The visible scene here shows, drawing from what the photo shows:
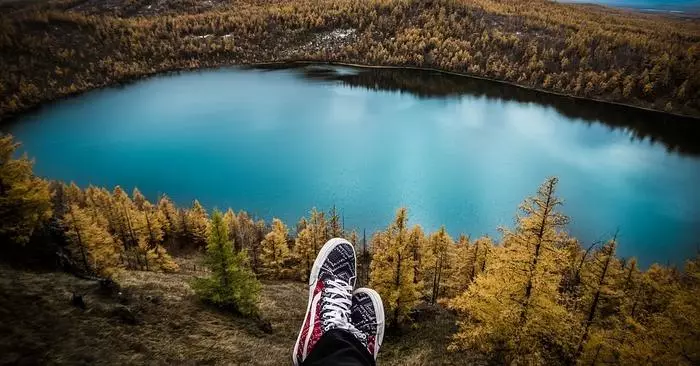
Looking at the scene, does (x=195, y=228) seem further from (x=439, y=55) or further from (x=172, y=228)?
(x=439, y=55)

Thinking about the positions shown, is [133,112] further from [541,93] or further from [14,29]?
[541,93]

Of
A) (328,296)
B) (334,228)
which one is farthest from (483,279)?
(334,228)

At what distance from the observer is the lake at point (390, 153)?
237ft

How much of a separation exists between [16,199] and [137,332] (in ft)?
46.7

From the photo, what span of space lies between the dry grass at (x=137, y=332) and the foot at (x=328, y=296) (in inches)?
246

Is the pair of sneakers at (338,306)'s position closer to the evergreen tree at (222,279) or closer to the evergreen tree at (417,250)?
the evergreen tree at (222,279)

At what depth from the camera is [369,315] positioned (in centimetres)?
1078

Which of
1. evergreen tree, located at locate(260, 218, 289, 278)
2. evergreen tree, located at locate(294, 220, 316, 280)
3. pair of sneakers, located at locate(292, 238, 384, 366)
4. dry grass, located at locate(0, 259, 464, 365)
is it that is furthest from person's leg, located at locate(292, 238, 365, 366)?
evergreen tree, located at locate(260, 218, 289, 278)

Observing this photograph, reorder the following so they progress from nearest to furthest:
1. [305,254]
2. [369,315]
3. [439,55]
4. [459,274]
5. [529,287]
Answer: [369,315] < [529,287] < [459,274] < [305,254] < [439,55]

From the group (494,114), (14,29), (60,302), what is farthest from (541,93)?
(14,29)

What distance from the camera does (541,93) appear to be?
147 meters

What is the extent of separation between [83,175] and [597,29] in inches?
8596

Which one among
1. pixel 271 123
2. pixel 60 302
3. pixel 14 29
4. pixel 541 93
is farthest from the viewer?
pixel 14 29

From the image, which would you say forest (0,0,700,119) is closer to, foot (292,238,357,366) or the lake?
the lake
